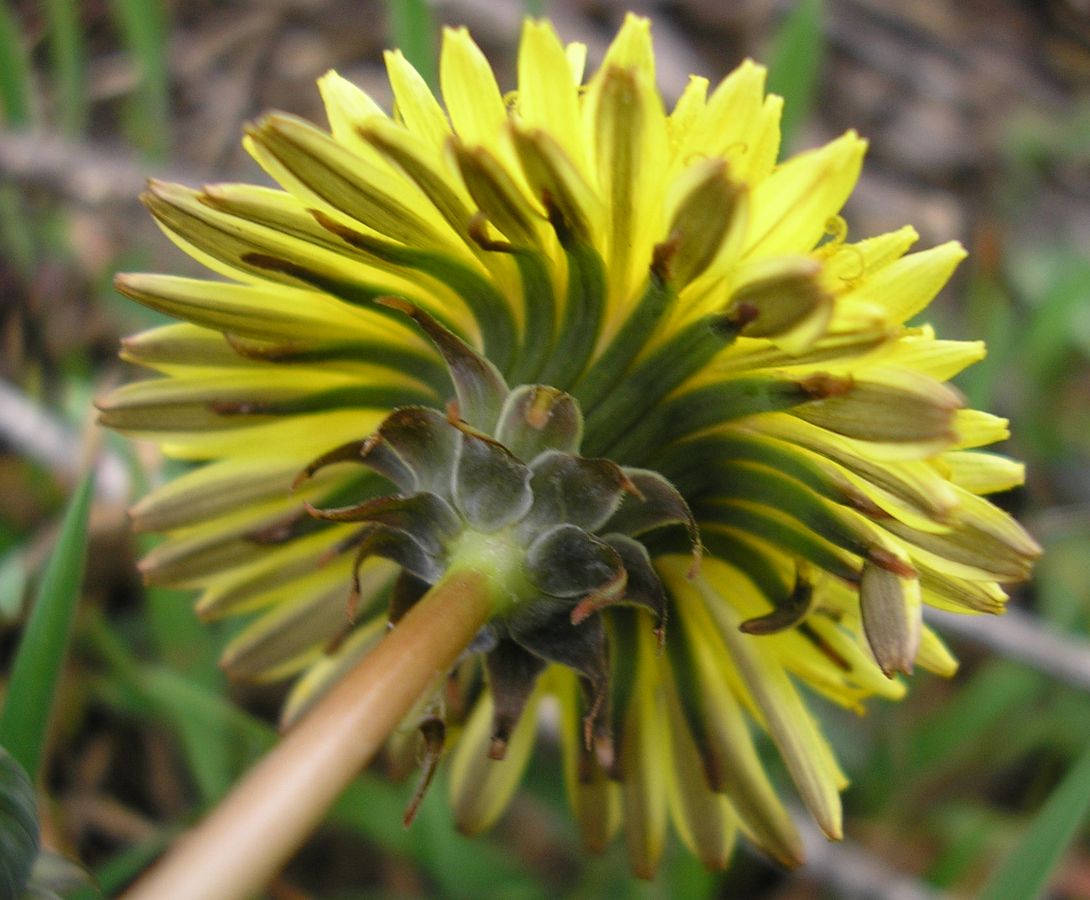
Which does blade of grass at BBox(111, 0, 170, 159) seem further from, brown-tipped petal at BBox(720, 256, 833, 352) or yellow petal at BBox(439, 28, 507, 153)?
brown-tipped petal at BBox(720, 256, 833, 352)

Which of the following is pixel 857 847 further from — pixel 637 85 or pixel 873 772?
pixel 637 85

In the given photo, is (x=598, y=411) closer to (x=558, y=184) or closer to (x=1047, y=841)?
(x=558, y=184)

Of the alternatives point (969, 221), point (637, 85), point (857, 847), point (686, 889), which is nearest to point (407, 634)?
point (637, 85)

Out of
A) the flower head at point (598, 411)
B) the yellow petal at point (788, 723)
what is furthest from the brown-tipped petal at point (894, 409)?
the yellow petal at point (788, 723)

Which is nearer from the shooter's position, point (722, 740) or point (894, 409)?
point (894, 409)

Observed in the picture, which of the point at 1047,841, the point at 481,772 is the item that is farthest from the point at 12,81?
the point at 1047,841

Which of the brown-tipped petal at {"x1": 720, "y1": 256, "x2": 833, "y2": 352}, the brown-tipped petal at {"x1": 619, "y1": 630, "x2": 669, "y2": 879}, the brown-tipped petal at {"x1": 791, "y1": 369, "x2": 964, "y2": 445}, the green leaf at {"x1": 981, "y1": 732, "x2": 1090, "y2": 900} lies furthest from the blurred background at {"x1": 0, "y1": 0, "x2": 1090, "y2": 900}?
the brown-tipped petal at {"x1": 720, "y1": 256, "x2": 833, "y2": 352}

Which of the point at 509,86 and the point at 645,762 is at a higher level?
the point at 509,86
